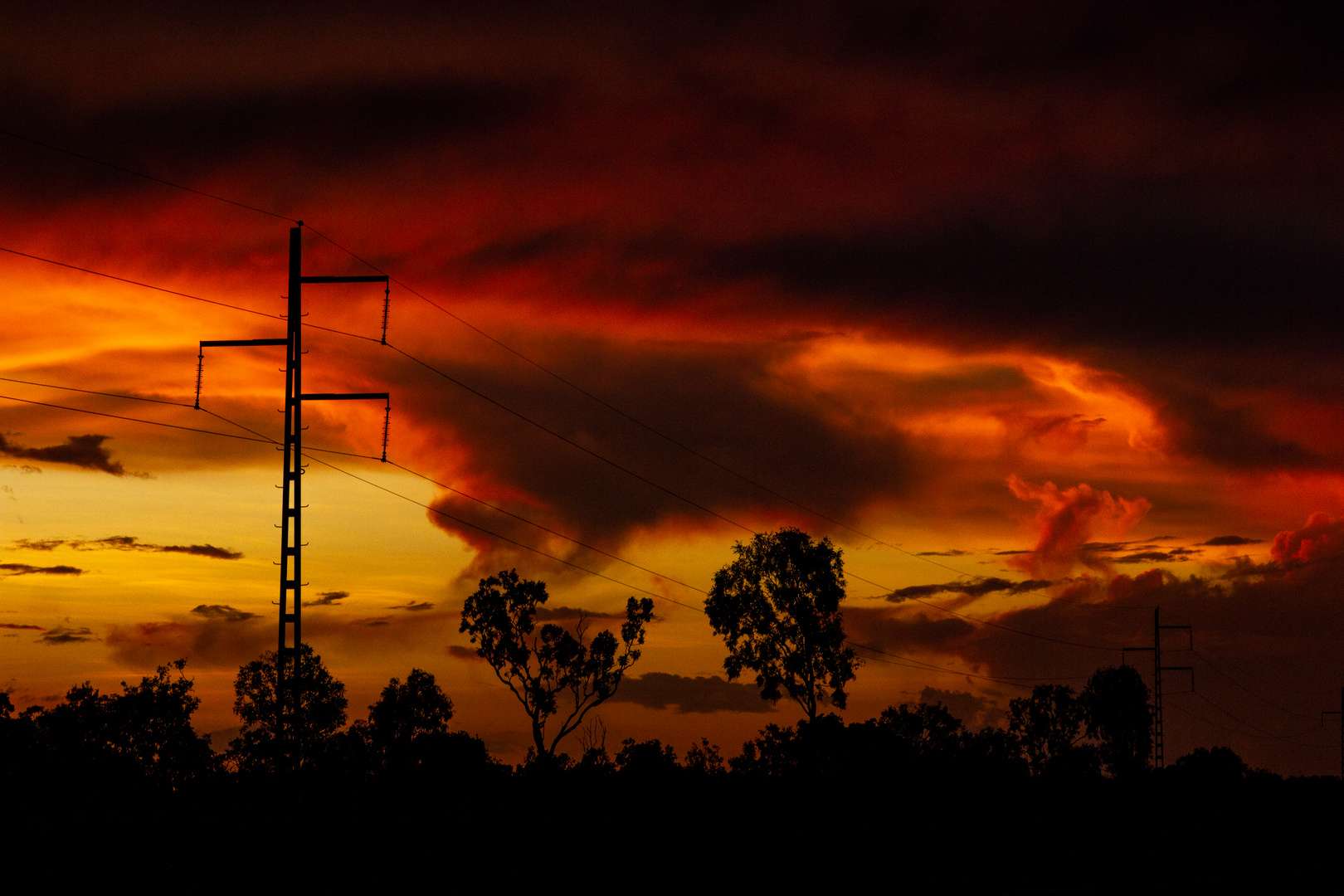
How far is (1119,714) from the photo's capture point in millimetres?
132125

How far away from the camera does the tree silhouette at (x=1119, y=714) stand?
13075 cm

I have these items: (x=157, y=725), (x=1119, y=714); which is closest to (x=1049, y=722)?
(x=1119, y=714)

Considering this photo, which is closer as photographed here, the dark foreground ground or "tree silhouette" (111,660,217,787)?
the dark foreground ground

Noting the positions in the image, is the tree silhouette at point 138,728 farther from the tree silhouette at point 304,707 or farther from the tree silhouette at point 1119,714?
the tree silhouette at point 1119,714

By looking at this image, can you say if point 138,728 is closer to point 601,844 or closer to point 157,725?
point 157,725

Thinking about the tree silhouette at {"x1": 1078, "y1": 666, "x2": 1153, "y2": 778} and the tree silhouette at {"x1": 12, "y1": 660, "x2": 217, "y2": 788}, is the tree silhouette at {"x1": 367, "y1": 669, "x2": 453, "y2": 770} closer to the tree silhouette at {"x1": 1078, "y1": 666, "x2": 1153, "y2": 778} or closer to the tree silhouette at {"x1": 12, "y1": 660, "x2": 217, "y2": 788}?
the tree silhouette at {"x1": 12, "y1": 660, "x2": 217, "y2": 788}

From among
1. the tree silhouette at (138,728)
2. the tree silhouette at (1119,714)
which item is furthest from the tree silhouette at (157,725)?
the tree silhouette at (1119,714)

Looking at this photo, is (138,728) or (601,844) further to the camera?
(138,728)

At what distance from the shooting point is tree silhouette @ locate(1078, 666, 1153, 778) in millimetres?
130750

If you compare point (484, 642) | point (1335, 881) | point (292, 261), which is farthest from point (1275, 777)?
point (292, 261)

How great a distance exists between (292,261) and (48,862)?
20.0 metres

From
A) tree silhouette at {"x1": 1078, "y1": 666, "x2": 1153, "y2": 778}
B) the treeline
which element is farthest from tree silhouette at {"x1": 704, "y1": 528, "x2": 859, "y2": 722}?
tree silhouette at {"x1": 1078, "y1": 666, "x2": 1153, "y2": 778}

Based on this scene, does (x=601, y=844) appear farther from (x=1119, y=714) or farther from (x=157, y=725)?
(x=1119, y=714)

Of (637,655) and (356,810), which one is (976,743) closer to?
(637,655)
